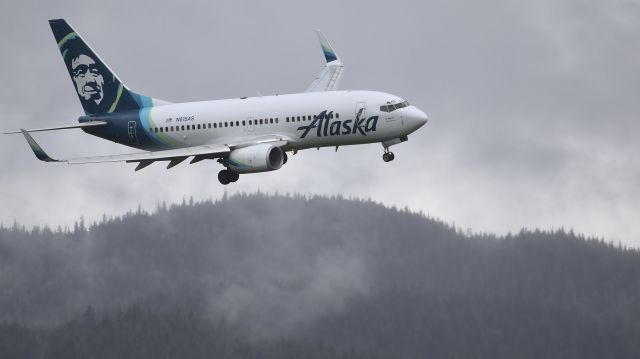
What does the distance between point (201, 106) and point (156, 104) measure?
560 cm

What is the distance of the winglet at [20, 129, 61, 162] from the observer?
86312 mm

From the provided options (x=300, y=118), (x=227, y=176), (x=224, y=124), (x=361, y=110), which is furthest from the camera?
(x=227, y=176)

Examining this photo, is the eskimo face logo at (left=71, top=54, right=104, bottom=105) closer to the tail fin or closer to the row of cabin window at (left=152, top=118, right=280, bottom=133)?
the tail fin

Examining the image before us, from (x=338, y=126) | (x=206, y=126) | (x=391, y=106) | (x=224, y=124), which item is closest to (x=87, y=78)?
(x=206, y=126)

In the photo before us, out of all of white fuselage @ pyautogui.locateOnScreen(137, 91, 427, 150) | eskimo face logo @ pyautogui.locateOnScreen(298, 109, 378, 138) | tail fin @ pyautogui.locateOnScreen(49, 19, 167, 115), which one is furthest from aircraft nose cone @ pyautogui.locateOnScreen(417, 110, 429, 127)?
tail fin @ pyautogui.locateOnScreen(49, 19, 167, 115)

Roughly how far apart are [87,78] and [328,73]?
843 inches

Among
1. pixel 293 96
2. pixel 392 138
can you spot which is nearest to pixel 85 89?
pixel 293 96

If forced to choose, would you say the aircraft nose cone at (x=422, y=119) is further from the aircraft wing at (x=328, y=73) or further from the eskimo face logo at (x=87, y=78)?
the eskimo face logo at (x=87, y=78)

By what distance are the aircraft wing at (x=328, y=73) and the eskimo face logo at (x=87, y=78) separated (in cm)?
1845

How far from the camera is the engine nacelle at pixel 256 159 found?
3484 inches

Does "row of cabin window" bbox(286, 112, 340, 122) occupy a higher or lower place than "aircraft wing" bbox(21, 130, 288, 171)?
higher

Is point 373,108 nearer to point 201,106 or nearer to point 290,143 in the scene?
point 290,143

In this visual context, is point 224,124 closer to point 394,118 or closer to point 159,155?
point 159,155

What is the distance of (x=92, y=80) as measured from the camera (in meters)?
102
